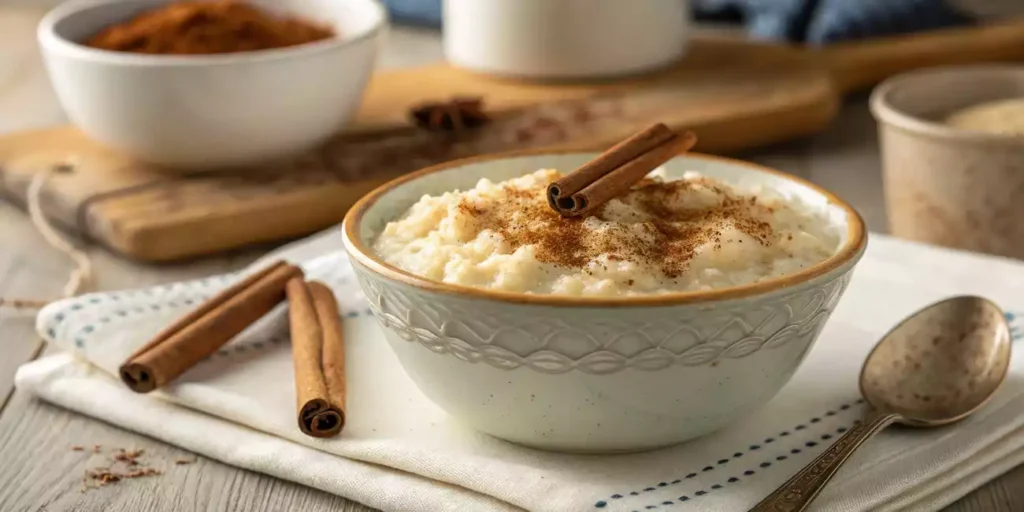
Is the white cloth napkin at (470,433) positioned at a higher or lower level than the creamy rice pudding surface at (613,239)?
lower

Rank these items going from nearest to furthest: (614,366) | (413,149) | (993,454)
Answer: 1. (614,366)
2. (993,454)
3. (413,149)

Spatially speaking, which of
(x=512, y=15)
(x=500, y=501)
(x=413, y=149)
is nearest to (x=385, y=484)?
(x=500, y=501)

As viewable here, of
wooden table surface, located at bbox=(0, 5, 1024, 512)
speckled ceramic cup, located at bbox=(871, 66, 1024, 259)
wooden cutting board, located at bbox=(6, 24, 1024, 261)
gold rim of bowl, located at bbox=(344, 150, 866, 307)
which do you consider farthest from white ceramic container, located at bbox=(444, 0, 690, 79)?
gold rim of bowl, located at bbox=(344, 150, 866, 307)

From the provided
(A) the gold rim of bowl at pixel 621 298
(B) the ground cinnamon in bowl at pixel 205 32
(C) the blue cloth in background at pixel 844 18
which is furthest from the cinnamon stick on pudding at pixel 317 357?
(C) the blue cloth in background at pixel 844 18

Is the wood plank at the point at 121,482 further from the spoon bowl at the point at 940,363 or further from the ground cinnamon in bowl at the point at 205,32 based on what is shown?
the ground cinnamon in bowl at the point at 205,32

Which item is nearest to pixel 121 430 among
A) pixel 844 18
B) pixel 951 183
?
pixel 951 183

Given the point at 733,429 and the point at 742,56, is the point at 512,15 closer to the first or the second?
the point at 742,56
